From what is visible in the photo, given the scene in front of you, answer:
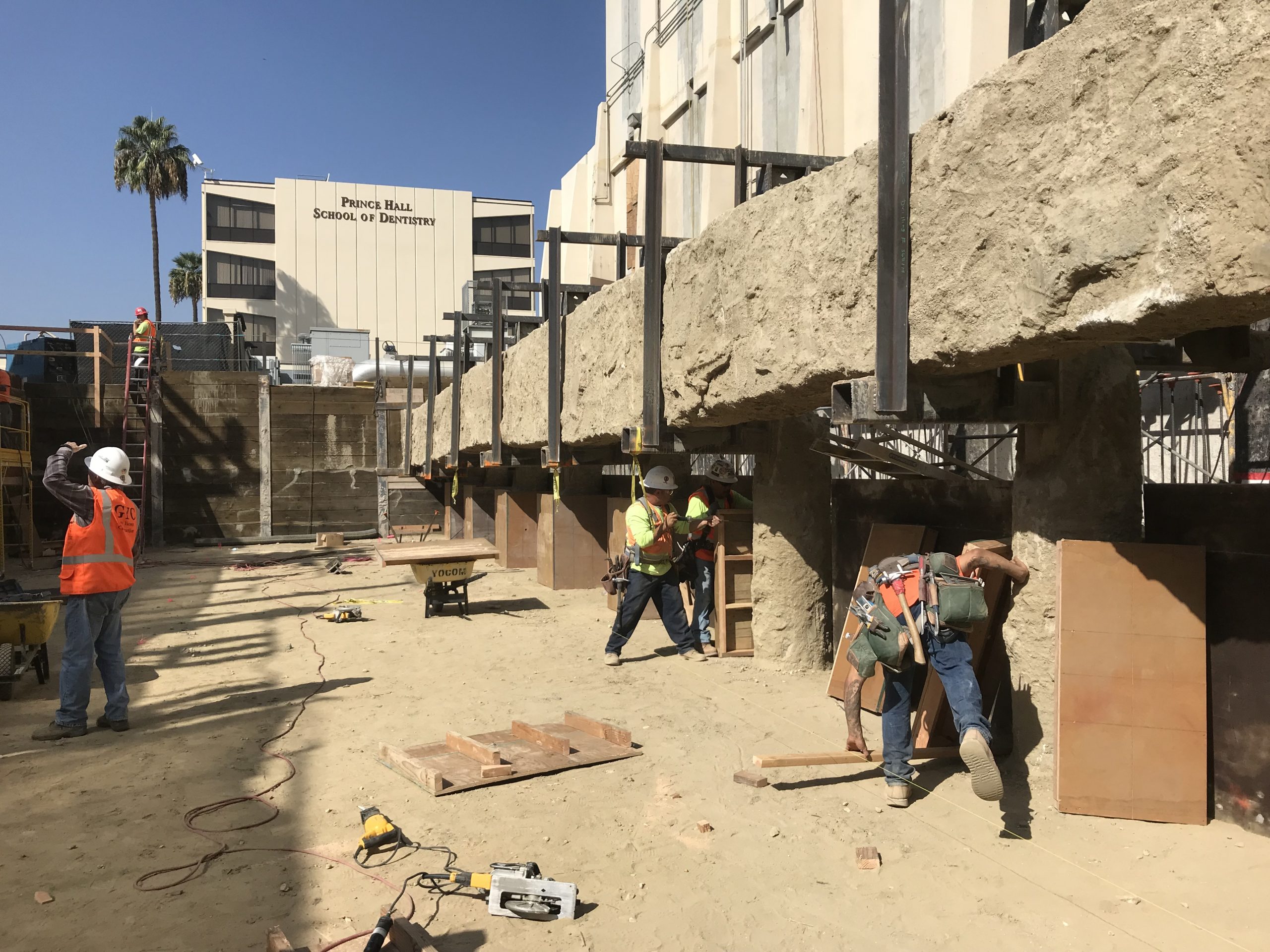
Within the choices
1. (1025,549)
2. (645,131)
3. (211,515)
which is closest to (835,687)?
(1025,549)

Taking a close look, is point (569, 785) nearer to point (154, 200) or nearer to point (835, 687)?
point (835, 687)

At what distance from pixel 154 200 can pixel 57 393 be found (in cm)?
2502

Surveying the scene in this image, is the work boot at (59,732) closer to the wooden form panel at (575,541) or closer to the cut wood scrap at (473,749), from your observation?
the cut wood scrap at (473,749)

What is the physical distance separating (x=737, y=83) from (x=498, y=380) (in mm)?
8109

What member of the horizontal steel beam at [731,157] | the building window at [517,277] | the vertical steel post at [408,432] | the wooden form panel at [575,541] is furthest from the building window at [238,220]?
the horizontal steel beam at [731,157]

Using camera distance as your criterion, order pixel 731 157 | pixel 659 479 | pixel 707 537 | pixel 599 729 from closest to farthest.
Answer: pixel 599 729, pixel 731 157, pixel 659 479, pixel 707 537

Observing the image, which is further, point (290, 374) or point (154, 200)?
point (154, 200)

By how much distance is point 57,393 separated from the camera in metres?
19.3

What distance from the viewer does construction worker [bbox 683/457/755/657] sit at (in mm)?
8820

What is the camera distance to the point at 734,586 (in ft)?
28.6

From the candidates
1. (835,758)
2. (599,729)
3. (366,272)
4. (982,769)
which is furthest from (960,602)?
(366,272)

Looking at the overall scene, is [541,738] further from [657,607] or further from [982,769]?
[657,607]

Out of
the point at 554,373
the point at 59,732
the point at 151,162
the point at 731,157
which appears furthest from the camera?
the point at 151,162

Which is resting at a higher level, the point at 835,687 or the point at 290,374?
the point at 290,374
